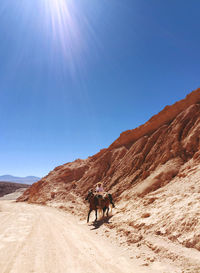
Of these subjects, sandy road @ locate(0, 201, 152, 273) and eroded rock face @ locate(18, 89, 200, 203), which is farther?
eroded rock face @ locate(18, 89, 200, 203)

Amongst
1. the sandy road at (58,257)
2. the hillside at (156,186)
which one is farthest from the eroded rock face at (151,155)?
the sandy road at (58,257)

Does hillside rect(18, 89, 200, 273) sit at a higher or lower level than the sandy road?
higher

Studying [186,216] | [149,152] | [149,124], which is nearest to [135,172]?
[149,152]

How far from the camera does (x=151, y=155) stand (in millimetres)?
19125

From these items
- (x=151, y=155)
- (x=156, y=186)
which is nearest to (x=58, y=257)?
(x=156, y=186)

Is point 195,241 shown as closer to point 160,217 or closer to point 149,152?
point 160,217

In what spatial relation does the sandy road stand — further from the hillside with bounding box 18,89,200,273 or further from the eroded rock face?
the eroded rock face

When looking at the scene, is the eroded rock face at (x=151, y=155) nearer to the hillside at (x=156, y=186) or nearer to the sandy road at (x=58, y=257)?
the hillside at (x=156, y=186)

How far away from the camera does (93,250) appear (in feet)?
20.2

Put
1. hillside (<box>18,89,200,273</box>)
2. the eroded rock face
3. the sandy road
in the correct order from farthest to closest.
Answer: the eroded rock face, hillside (<box>18,89,200,273</box>), the sandy road

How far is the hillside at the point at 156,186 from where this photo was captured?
5.49 m

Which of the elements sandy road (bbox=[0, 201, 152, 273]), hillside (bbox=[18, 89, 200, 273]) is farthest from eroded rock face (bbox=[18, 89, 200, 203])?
sandy road (bbox=[0, 201, 152, 273])

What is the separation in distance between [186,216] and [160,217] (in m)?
1.45

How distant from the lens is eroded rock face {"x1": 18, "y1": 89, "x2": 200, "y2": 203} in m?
14.9
